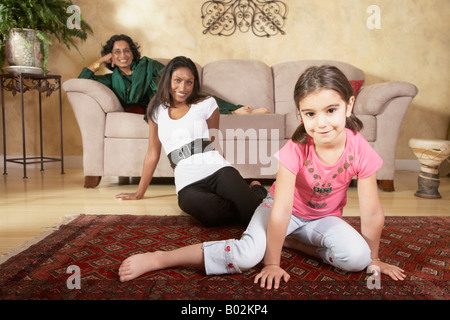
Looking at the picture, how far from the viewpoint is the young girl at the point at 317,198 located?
82cm

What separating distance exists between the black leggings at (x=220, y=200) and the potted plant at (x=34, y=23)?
187 cm

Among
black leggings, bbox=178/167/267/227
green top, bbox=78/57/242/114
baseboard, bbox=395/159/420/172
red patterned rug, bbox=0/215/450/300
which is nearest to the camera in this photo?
red patterned rug, bbox=0/215/450/300

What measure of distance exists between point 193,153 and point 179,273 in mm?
651

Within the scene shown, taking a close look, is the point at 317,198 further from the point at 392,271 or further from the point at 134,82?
the point at 134,82

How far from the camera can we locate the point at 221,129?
81.7 inches

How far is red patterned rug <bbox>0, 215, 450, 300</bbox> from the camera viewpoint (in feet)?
2.52

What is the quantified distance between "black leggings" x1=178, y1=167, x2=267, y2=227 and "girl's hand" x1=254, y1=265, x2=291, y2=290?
472 millimetres

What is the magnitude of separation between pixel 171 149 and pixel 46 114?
210cm

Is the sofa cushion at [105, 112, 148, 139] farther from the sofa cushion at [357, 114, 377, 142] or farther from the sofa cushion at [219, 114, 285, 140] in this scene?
the sofa cushion at [357, 114, 377, 142]

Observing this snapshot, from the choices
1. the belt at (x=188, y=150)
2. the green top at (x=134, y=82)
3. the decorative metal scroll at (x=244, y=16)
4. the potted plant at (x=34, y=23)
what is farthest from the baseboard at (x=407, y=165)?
the potted plant at (x=34, y=23)

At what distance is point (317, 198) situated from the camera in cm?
95

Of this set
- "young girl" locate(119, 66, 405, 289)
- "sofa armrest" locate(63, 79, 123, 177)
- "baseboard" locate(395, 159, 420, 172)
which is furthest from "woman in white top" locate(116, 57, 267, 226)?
"baseboard" locate(395, 159, 420, 172)

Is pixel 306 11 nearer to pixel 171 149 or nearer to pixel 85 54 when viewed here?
pixel 85 54

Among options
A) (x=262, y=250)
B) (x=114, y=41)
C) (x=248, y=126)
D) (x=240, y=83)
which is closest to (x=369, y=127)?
(x=248, y=126)
